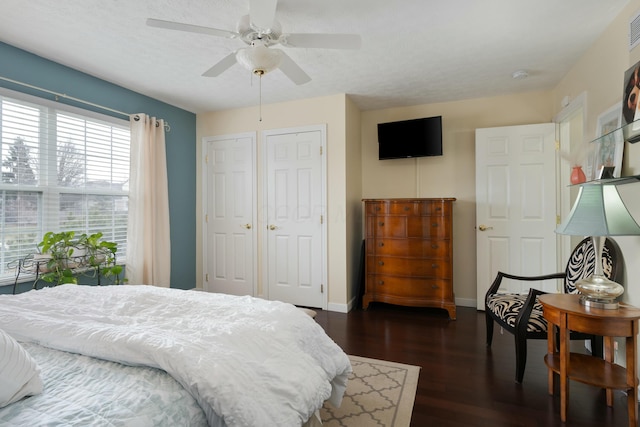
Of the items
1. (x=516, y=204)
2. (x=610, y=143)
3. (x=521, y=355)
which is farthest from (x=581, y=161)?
(x=521, y=355)

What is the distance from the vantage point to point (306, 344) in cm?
149

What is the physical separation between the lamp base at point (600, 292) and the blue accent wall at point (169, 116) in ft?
13.3

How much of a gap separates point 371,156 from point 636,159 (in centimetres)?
269

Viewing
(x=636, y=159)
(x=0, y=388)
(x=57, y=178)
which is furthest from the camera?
(x=57, y=178)

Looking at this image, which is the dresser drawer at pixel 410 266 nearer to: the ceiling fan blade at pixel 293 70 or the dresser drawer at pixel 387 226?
the dresser drawer at pixel 387 226

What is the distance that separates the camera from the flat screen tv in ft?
12.4

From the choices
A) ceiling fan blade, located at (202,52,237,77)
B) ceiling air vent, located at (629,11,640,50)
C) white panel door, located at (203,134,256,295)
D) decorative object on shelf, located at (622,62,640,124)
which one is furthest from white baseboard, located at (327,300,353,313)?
ceiling air vent, located at (629,11,640,50)

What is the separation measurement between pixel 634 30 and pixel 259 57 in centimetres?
235

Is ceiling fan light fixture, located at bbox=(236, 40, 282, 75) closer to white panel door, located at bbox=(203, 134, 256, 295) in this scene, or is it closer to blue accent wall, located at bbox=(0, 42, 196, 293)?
blue accent wall, located at bbox=(0, 42, 196, 293)

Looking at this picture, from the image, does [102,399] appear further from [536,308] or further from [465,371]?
[536,308]

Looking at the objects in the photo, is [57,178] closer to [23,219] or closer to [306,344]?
[23,219]

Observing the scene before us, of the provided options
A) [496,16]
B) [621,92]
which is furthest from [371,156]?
[621,92]

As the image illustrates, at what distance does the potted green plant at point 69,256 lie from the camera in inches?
100

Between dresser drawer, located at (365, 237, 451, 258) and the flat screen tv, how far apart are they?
3.54ft
